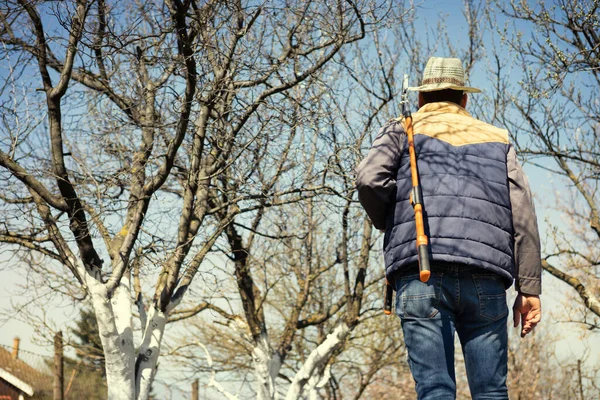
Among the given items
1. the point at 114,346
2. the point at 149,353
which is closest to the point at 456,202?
the point at 114,346

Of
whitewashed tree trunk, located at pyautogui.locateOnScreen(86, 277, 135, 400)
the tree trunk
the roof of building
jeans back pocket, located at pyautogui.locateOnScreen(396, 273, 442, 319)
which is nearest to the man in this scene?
jeans back pocket, located at pyautogui.locateOnScreen(396, 273, 442, 319)

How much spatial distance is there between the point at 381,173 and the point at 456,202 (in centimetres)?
31

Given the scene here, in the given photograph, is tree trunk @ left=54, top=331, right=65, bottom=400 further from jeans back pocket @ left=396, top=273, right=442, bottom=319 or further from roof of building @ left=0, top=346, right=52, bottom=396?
jeans back pocket @ left=396, top=273, right=442, bottom=319

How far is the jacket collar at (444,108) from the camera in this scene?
118 inches

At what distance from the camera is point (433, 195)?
8.91ft

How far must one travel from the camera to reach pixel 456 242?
2.64 m

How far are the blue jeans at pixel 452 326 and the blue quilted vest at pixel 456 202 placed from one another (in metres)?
0.06

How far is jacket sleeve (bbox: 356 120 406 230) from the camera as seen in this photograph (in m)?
2.74

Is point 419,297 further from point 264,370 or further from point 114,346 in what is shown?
point 264,370

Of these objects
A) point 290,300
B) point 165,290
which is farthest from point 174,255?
point 290,300

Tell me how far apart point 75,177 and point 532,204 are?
275 inches

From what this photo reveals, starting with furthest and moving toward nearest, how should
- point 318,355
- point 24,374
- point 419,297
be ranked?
point 24,374, point 318,355, point 419,297

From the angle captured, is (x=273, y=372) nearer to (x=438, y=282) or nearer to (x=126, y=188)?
(x=126, y=188)

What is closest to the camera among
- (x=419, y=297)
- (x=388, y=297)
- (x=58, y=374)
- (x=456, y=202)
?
(x=419, y=297)
